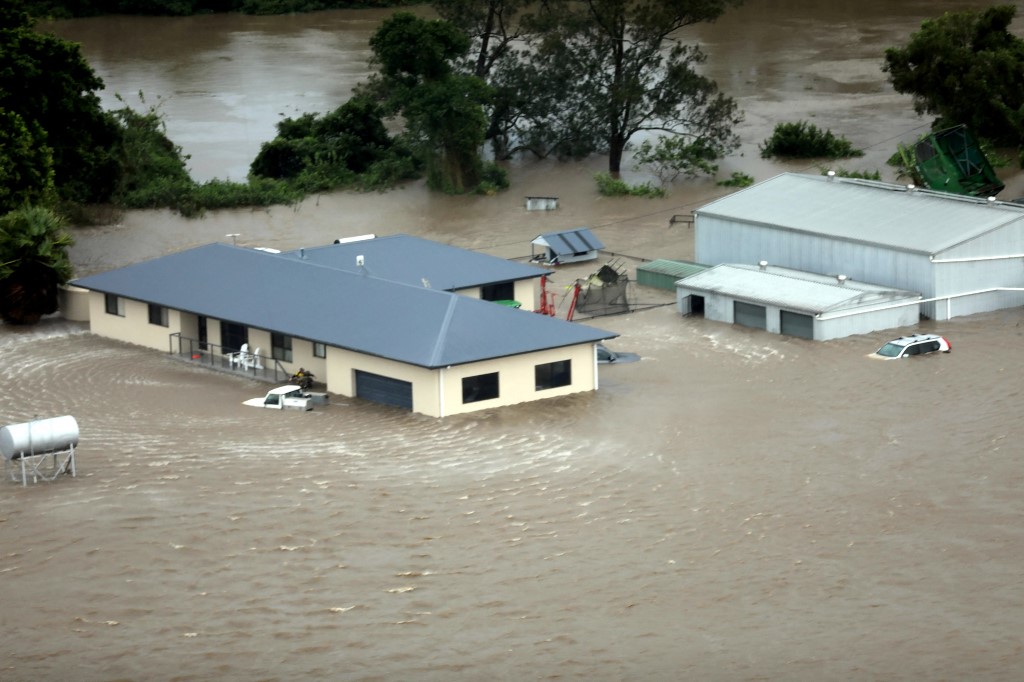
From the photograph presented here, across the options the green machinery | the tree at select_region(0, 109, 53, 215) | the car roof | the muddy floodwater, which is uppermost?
the tree at select_region(0, 109, 53, 215)

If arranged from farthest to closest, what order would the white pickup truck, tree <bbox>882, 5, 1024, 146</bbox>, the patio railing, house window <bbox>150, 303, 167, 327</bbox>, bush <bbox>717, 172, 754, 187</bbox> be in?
bush <bbox>717, 172, 754, 187</bbox> → tree <bbox>882, 5, 1024, 146</bbox> → house window <bbox>150, 303, 167, 327</bbox> → the patio railing → the white pickup truck

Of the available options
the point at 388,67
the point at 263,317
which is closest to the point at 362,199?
the point at 388,67

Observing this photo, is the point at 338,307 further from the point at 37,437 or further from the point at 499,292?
the point at 37,437

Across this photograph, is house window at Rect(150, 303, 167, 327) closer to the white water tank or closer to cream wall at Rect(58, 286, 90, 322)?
cream wall at Rect(58, 286, 90, 322)

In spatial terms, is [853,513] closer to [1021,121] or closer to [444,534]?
[444,534]

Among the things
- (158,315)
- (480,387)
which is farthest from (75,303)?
(480,387)

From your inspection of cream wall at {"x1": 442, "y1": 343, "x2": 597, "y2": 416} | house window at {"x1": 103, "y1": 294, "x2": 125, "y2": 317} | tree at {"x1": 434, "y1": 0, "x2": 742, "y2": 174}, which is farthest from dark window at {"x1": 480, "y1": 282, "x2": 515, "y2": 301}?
tree at {"x1": 434, "y1": 0, "x2": 742, "y2": 174}

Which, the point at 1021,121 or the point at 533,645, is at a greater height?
the point at 1021,121
